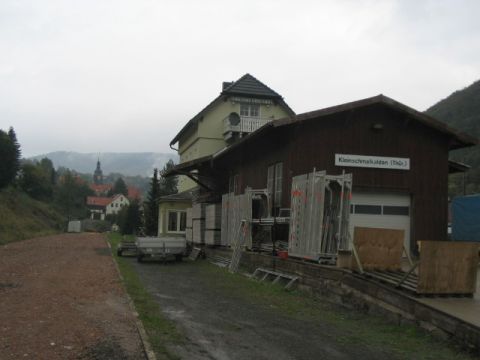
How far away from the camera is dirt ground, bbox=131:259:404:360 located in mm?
6668

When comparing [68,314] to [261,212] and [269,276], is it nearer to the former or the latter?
[269,276]

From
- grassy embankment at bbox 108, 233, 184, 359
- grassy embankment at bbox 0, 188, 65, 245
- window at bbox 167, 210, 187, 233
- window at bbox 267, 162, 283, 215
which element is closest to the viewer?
grassy embankment at bbox 108, 233, 184, 359

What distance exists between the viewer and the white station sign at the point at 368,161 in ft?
55.3

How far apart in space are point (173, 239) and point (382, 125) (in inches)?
356

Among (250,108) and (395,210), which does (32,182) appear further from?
(395,210)

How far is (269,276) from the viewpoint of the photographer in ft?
45.9

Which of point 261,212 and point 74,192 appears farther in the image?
point 74,192

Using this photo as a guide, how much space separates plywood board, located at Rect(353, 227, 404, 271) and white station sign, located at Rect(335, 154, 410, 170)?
22.3 feet

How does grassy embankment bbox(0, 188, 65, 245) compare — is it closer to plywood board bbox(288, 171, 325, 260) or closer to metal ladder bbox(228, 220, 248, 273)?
metal ladder bbox(228, 220, 248, 273)

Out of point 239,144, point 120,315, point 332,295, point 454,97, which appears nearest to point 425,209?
point 239,144

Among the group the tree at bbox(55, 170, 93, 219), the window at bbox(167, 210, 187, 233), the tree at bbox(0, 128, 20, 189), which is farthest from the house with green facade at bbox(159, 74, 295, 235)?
the tree at bbox(55, 170, 93, 219)

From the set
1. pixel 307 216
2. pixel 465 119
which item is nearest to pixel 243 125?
pixel 307 216

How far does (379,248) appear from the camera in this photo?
10.2 metres

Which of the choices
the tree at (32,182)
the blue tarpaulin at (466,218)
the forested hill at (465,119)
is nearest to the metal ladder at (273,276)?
the blue tarpaulin at (466,218)
